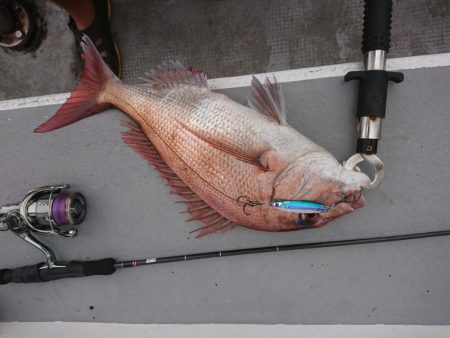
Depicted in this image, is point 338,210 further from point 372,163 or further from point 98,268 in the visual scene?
point 98,268

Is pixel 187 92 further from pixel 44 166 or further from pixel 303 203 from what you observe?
pixel 44 166

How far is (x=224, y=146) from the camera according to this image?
1314mm

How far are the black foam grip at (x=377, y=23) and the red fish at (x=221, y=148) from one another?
378 millimetres

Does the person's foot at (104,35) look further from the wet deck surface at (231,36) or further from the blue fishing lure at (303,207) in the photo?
the blue fishing lure at (303,207)

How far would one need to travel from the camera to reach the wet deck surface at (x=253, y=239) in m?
1.50

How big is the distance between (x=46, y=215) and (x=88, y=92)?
1.89 ft

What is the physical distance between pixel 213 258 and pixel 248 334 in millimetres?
369

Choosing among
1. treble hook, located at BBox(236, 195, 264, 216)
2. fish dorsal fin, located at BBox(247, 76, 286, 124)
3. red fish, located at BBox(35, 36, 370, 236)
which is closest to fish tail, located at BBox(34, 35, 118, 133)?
red fish, located at BBox(35, 36, 370, 236)

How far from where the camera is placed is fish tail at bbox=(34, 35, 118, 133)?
4.88 ft

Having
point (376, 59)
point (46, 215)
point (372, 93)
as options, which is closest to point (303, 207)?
point (372, 93)

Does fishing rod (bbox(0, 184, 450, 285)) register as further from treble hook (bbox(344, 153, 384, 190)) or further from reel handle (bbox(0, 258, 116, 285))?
treble hook (bbox(344, 153, 384, 190))

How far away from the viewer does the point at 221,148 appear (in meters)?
1.32

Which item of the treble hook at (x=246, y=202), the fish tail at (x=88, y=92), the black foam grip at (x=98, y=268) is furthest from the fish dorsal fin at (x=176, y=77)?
→ the black foam grip at (x=98, y=268)

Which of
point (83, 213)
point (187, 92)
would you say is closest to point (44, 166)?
point (83, 213)
